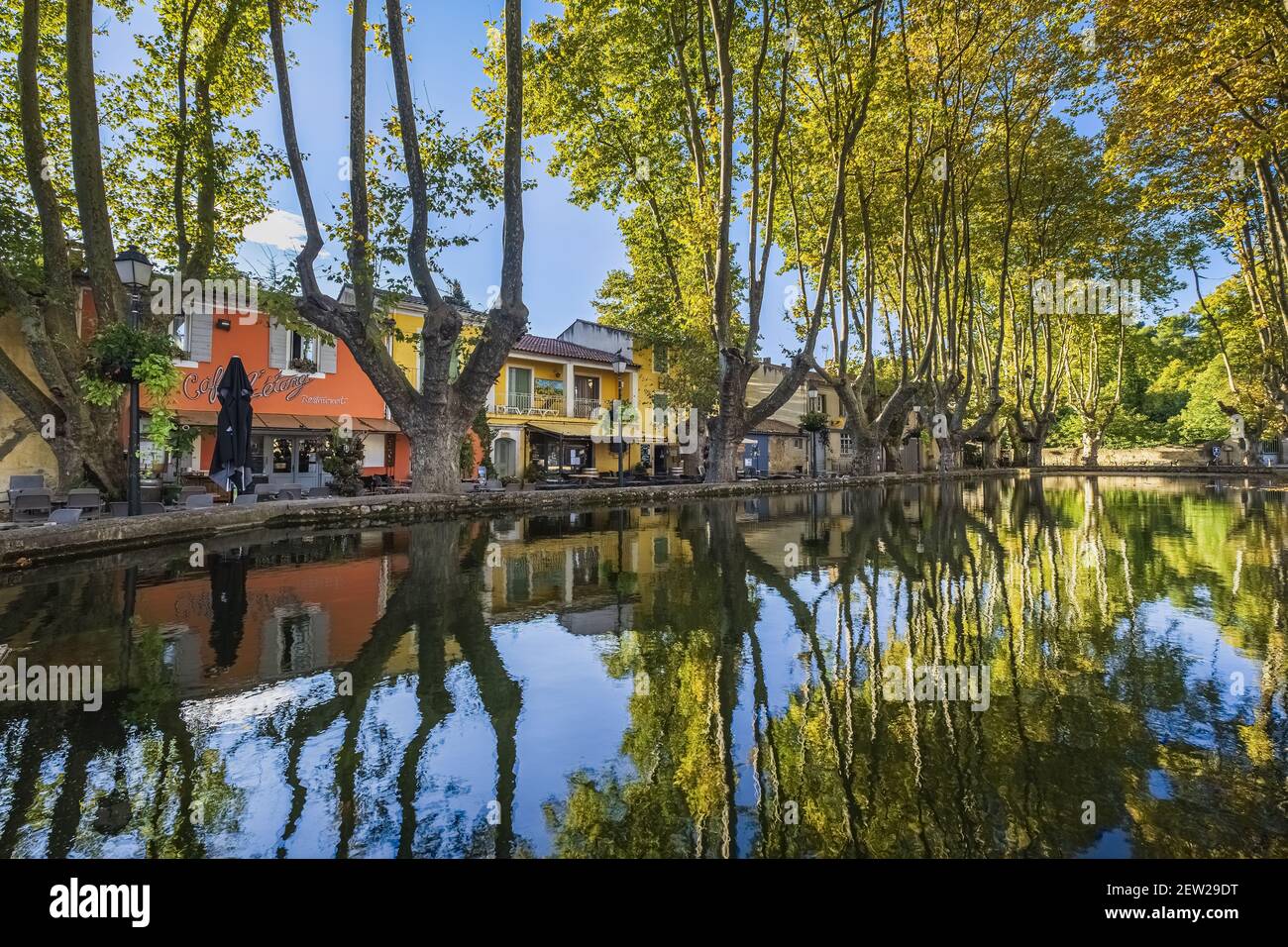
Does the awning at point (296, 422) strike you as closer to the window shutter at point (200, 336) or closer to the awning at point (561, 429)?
the window shutter at point (200, 336)

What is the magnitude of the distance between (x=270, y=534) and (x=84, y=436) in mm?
4045

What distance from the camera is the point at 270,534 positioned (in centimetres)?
970

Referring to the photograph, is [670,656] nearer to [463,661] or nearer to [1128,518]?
[463,661]

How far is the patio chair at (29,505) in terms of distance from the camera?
29.5 ft

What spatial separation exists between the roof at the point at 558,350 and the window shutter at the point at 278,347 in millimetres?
8054

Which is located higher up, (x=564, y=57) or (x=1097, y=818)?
(x=564, y=57)

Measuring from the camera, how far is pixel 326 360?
1956 centimetres

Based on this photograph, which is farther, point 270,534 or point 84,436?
point 84,436

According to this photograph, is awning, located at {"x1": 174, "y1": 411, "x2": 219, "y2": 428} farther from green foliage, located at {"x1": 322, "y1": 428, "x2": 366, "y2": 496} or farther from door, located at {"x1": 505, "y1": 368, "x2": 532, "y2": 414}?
door, located at {"x1": 505, "y1": 368, "x2": 532, "y2": 414}

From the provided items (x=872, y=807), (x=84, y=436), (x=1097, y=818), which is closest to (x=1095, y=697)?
(x=1097, y=818)

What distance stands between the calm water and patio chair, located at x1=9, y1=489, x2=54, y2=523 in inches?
148

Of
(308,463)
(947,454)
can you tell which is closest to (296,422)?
(308,463)

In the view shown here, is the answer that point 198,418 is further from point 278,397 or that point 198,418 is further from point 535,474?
point 535,474

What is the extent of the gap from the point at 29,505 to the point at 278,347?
10780 mm
